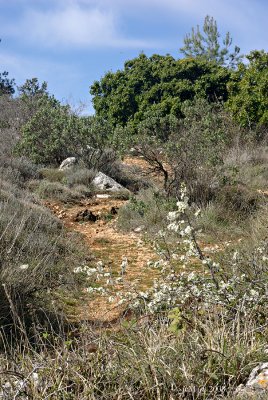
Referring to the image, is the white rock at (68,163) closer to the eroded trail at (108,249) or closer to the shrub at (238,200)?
the eroded trail at (108,249)

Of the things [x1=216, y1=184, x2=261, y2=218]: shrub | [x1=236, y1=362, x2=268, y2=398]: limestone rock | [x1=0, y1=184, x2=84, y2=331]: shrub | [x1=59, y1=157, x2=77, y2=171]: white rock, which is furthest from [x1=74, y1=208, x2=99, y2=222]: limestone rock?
[x1=236, y1=362, x2=268, y2=398]: limestone rock

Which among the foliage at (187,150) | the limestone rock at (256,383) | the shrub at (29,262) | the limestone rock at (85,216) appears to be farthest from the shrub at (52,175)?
the limestone rock at (256,383)

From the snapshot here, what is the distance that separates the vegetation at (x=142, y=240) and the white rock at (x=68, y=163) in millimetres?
238

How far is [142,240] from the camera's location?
858 cm

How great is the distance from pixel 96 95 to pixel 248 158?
12.6 m

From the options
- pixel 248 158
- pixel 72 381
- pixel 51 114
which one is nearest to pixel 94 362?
pixel 72 381

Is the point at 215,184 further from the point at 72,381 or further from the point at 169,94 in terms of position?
the point at 169,94

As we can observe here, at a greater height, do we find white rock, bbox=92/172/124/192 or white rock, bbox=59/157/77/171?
white rock, bbox=59/157/77/171

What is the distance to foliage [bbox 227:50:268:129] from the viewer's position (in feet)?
55.2

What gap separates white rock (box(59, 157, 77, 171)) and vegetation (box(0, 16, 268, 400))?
24cm

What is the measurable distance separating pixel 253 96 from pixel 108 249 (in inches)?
409

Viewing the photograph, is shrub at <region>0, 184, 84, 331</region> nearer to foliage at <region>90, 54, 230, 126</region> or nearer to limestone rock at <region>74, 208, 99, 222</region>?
limestone rock at <region>74, 208, 99, 222</region>

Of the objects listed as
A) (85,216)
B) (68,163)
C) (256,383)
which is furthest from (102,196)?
(256,383)

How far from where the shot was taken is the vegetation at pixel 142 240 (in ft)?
9.95
